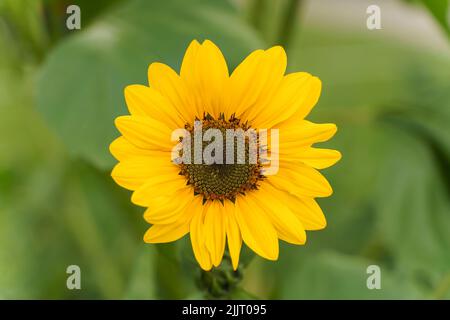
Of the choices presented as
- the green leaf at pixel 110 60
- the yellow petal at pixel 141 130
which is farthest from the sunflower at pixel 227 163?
the green leaf at pixel 110 60

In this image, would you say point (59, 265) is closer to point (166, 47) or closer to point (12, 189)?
point (12, 189)

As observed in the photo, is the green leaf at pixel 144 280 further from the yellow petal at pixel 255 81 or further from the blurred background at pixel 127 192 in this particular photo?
the yellow petal at pixel 255 81

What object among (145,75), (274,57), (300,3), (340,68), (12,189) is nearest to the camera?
(274,57)

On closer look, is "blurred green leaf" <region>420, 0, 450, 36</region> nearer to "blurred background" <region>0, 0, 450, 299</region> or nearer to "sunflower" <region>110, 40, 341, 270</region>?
"blurred background" <region>0, 0, 450, 299</region>

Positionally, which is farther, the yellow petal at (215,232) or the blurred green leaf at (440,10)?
the blurred green leaf at (440,10)

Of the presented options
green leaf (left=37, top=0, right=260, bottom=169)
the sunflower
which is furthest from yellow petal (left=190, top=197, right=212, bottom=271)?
green leaf (left=37, top=0, right=260, bottom=169)

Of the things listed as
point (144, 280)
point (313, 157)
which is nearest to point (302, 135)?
point (313, 157)
